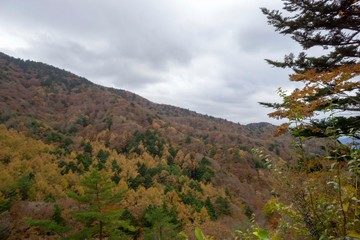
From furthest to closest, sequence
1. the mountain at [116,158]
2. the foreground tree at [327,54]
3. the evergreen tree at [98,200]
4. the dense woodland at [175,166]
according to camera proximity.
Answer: the mountain at [116,158] < the evergreen tree at [98,200] < the foreground tree at [327,54] < the dense woodland at [175,166]

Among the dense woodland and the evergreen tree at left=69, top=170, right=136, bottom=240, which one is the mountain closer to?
the dense woodland

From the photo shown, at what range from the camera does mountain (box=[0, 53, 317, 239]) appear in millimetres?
46303

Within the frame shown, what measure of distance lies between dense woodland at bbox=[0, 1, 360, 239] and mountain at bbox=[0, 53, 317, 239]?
360 mm

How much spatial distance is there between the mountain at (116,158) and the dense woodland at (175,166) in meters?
0.36

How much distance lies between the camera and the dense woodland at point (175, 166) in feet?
9.07

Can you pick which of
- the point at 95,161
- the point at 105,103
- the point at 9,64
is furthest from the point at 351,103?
the point at 9,64

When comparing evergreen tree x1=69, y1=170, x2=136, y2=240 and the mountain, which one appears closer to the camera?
evergreen tree x1=69, y1=170, x2=136, y2=240

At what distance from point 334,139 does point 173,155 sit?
278 feet

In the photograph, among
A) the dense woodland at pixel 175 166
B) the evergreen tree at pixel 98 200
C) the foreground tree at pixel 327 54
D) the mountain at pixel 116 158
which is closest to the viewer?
the dense woodland at pixel 175 166

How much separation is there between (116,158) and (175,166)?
653 inches

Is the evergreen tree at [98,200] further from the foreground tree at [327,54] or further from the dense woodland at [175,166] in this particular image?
the foreground tree at [327,54]

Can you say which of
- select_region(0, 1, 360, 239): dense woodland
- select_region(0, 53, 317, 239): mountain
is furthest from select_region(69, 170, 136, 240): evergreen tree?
select_region(0, 53, 317, 239): mountain

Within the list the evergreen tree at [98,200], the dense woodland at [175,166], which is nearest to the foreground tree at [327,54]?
the dense woodland at [175,166]

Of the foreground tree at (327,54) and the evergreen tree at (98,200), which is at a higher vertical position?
the foreground tree at (327,54)
